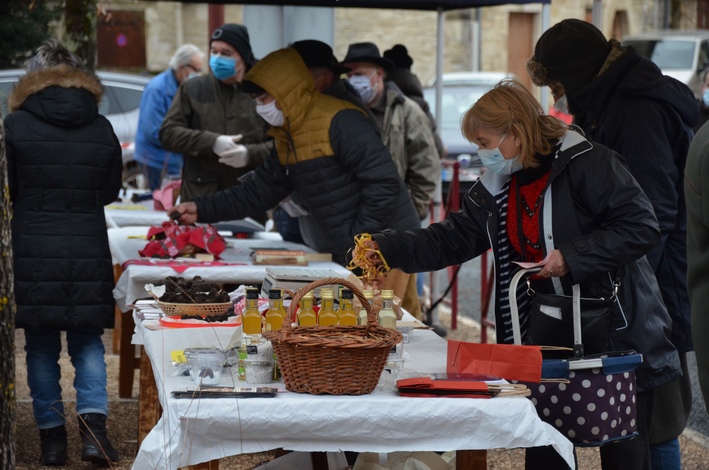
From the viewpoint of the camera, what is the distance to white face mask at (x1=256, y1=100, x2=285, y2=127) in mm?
5109

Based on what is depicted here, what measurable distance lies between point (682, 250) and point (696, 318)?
58.0 inches

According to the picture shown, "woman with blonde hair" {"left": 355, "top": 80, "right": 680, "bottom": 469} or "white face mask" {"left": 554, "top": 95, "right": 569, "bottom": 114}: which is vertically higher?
"white face mask" {"left": 554, "top": 95, "right": 569, "bottom": 114}

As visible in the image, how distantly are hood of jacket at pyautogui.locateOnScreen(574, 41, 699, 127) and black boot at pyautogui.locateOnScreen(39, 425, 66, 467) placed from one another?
258cm

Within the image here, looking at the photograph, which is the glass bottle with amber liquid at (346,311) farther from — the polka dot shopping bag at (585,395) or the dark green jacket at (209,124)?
the dark green jacket at (209,124)

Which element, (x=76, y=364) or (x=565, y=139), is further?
(x=76, y=364)

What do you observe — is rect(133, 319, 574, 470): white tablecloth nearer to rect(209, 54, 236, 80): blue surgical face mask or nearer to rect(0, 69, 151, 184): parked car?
rect(209, 54, 236, 80): blue surgical face mask

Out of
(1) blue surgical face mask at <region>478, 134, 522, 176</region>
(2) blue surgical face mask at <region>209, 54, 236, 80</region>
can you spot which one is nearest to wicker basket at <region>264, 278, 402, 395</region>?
(1) blue surgical face mask at <region>478, 134, 522, 176</region>

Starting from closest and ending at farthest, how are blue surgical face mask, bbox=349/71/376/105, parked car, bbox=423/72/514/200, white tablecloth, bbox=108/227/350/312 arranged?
white tablecloth, bbox=108/227/350/312 < blue surgical face mask, bbox=349/71/376/105 < parked car, bbox=423/72/514/200

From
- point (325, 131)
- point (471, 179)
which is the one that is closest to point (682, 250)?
point (325, 131)

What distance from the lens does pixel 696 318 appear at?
271 centimetres

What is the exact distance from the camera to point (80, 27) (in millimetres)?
8109

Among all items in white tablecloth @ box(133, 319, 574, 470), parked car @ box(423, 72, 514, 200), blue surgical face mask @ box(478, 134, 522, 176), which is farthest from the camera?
parked car @ box(423, 72, 514, 200)

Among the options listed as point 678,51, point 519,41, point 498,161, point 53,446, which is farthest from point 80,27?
point 519,41

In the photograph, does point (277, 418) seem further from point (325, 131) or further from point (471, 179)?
point (471, 179)
